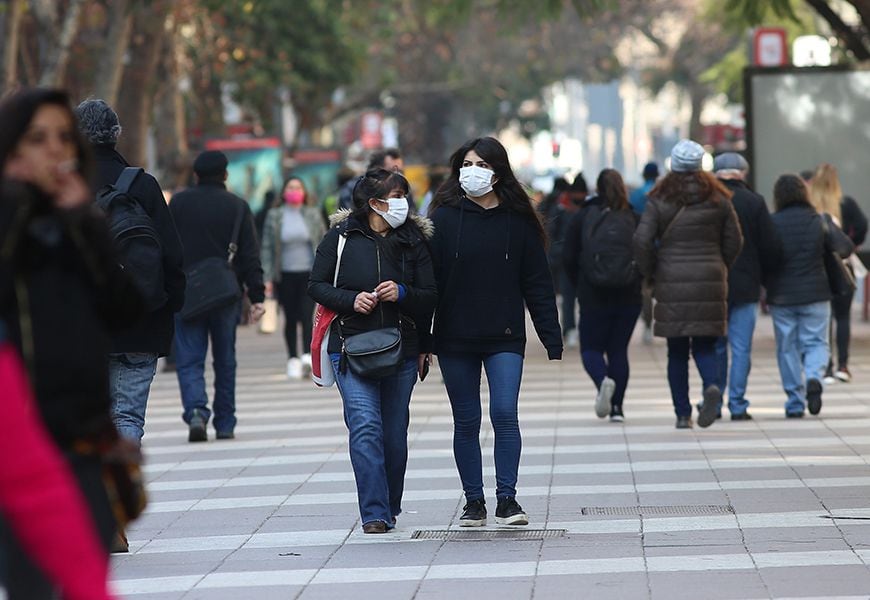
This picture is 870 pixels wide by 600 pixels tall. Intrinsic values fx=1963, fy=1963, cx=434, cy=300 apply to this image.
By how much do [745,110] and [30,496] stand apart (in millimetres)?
16717

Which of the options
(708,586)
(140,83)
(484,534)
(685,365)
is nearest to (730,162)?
(685,365)

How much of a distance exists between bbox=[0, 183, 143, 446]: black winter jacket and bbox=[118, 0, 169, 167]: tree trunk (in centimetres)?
2004

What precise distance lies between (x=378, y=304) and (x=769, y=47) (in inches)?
662

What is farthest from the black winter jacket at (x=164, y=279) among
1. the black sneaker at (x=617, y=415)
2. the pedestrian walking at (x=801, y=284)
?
the pedestrian walking at (x=801, y=284)

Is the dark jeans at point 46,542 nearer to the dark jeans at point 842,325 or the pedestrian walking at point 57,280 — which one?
the pedestrian walking at point 57,280

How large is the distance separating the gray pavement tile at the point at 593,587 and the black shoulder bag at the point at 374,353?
138 centimetres

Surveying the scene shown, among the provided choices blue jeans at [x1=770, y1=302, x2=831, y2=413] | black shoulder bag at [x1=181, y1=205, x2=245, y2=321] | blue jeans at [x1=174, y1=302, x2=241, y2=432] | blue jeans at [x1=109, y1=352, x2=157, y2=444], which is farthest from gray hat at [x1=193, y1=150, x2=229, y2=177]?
blue jeans at [x1=109, y1=352, x2=157, y2=444]

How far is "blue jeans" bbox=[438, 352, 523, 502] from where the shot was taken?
8.35 m

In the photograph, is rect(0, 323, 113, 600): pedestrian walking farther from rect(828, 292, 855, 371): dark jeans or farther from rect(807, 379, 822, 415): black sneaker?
rect(828, 292, 855, 371): dark jeans

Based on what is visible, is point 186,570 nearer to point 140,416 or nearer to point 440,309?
point 140,416

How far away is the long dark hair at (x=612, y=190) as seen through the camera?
13.3 m

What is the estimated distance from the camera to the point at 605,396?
41.7 feet

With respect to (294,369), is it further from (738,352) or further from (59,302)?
(59,302)

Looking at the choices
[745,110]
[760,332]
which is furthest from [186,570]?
[760,332]
